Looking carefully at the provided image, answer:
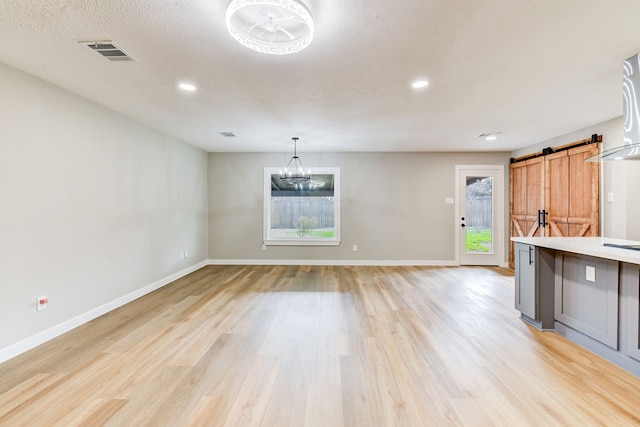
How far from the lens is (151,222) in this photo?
4281 millimetres

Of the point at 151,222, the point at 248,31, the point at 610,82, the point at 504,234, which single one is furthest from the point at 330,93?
the point at 504,234

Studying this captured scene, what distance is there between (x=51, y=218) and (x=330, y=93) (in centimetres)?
307

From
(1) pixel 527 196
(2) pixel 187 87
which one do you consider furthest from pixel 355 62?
(1) pixel 527 196

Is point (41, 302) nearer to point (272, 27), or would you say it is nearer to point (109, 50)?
point (109, 50)

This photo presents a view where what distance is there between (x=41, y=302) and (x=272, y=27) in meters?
3.20

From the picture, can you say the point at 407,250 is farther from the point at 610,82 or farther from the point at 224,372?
the point at 224,372

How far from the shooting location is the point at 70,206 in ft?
9.59

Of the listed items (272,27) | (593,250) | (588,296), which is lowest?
(588,296)

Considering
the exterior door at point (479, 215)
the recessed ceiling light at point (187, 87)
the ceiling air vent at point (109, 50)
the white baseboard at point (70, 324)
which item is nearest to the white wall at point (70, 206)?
the white baseboard at point (70, 324)

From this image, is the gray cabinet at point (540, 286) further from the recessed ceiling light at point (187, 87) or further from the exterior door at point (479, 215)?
the recessed ceiling light at point (187, 87)

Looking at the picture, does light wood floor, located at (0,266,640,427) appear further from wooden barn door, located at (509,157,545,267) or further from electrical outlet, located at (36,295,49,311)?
wooden barn door, located at (509,157,545,267)

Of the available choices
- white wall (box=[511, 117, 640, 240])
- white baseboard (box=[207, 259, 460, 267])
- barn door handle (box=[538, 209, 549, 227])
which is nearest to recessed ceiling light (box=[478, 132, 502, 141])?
white wall (box=[511, 117, 640, 240])

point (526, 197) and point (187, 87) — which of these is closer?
point (187, 87)

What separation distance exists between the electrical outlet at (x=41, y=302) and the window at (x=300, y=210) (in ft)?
12.5
